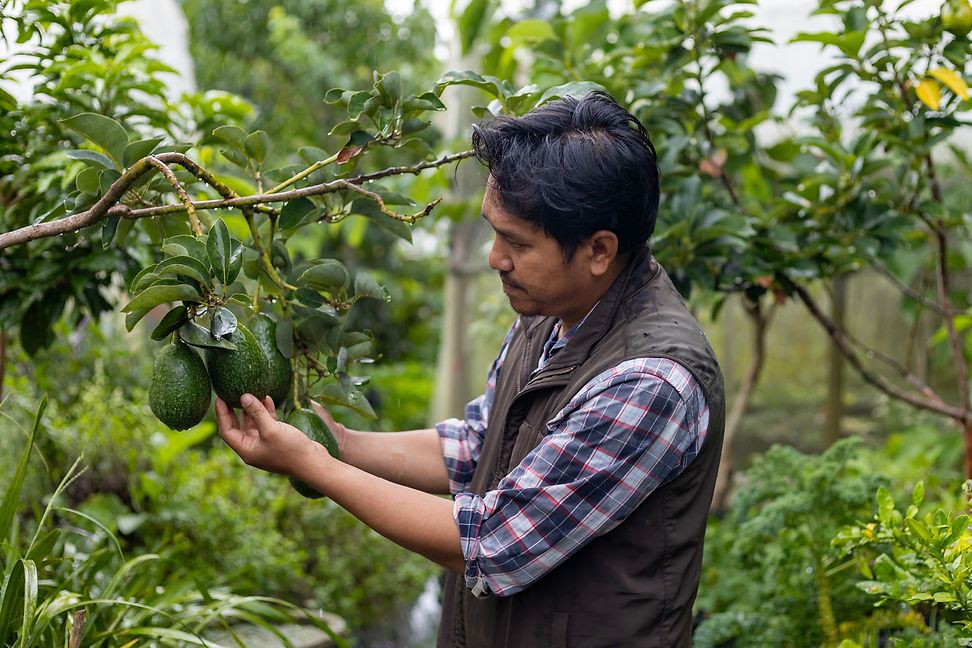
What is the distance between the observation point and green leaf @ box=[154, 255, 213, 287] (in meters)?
1.35

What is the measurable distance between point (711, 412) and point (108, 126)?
1.03 metres

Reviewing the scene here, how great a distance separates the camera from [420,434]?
1981 mm

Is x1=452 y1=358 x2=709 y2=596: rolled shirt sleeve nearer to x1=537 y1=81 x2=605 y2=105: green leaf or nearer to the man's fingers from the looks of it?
the man's fingers

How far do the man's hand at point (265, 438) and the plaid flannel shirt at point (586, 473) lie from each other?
25cm

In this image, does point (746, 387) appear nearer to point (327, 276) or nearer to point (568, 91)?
point (568, 91)

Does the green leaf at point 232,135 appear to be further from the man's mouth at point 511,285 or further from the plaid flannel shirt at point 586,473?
the plaid flannel shirt at point 586,473

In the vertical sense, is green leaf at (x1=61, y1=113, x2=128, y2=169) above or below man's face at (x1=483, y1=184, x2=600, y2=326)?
above

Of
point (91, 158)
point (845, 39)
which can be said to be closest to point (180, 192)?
point (91, 158)

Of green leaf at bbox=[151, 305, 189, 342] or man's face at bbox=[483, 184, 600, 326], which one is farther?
man's face at bbox=[483, 184, 600, 326]

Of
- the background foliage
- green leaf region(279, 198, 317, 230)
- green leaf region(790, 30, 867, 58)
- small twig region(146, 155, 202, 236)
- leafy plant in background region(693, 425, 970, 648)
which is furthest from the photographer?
leafy plant in background region(693, 425, 970, 648)

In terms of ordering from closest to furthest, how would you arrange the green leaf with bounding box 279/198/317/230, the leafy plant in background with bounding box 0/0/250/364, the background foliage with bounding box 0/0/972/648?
the green leaf with bounding box 279/198/317/230 → the background foliage with bounding box 0/0/972/648 → the leafy plant in background with bounding box 0/0/250/364

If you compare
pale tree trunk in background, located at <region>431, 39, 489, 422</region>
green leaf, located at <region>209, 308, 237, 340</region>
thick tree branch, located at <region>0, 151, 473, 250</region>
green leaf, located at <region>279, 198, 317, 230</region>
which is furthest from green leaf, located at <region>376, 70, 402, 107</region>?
pale tree trunk in background, located at <region>431, 39, 489, 422</region>

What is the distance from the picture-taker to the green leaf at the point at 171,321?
140 cm

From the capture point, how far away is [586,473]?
1423 mm
